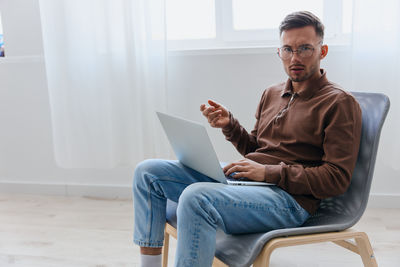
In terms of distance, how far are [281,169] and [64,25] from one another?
1678 millimetres

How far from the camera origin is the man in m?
1.07

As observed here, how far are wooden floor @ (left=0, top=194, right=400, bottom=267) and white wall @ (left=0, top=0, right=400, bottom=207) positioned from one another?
151 millimetres

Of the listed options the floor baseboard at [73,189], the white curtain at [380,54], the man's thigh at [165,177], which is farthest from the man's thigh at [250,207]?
the floor baseboard at [73,189]

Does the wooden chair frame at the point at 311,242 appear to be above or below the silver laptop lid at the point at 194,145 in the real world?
below

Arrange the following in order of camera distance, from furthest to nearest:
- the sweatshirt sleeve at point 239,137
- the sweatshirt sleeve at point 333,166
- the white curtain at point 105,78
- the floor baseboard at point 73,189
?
the floor baseboard at point 73,189 < the white curtain at point 105,78 < the sweatshirt sleeve at point 239,137 < the sweatshirt sleeve at point 333,166

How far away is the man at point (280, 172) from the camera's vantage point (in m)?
1.07

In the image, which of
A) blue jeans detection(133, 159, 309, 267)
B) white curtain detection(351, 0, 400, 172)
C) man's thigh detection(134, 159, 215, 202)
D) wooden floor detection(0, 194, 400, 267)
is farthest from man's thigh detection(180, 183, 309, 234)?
white curtain detection(351, 0, 400, 172)

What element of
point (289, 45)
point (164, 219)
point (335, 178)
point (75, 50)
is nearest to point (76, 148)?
point (75, 50)

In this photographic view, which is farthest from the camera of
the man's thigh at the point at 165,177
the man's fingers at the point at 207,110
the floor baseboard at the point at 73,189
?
the floor baseboard at the point at 73,189

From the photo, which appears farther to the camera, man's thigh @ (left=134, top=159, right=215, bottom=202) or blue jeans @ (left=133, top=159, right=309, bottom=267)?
man's thigh @ (left=134, top=159, right=215, bottom=202)

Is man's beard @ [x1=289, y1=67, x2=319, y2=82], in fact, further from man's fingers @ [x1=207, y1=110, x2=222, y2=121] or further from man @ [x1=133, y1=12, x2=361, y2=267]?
man's fingers @ [x1=207, y1=110, x2=222, y2=121]

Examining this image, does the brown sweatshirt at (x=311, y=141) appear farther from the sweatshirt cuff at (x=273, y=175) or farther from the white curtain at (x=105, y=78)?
the white curtain at (x=105, y=78)

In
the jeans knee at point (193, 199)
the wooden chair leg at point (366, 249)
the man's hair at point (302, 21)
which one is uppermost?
the man's hair at point (302, 21)

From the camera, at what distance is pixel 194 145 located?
119 cm
